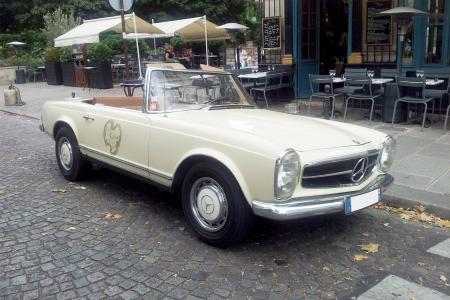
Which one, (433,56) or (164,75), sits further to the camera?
(433,56)

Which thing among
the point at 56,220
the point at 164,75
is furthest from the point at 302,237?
the point at 56,220

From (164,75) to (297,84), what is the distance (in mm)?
7930

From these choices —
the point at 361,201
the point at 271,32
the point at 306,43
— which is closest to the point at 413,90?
the point at 306,43

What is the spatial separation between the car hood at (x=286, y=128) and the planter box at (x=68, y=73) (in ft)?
55.6

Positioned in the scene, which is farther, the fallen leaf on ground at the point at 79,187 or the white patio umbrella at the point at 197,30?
the white patio umbrella at the point at 197,30

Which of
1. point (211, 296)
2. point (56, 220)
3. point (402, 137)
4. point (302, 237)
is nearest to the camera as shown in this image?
point (211, 296)

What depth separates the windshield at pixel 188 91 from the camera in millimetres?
4703

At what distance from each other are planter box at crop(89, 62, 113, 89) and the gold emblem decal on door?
1383cm

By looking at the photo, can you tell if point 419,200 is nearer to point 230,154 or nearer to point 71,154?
point 230,154

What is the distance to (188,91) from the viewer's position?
4.85m

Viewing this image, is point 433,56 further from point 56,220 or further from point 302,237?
point 56,220

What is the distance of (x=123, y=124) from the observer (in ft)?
16.0

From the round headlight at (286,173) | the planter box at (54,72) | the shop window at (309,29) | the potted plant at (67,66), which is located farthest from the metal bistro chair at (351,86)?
the planter box at (54,72)

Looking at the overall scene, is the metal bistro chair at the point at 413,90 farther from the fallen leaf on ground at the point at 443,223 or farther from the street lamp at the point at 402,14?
the fallen leaf on ground at the point at 443,223
